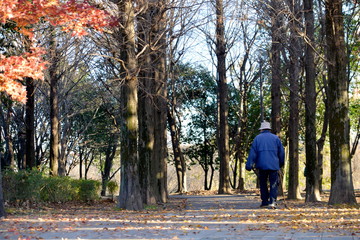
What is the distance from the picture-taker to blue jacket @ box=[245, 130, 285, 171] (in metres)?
13.7

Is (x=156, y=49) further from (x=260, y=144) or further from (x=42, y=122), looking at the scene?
(x=42, y=122)

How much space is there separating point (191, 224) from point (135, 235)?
6.07 feet

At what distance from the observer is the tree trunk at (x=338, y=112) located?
13.7 m

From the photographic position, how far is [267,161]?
1370 cm

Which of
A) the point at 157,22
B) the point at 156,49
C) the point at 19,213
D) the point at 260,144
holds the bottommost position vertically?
the point at 19,213

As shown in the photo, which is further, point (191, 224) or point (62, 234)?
point (191, 224)

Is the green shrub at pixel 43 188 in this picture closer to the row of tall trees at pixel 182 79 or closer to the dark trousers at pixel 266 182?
the row of tall trees at pixel 182 79

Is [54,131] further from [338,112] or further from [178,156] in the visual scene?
[338,112]

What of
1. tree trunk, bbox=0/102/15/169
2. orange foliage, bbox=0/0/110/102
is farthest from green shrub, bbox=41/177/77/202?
orange foliage, bbox=0/0/110/102

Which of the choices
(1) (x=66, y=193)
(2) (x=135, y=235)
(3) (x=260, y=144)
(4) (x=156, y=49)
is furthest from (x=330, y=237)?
(1) (x=66, y=193)

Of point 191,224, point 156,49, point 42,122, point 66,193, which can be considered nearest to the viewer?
point 191,224

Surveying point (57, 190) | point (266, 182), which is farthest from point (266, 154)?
point (57, 190)

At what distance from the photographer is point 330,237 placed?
7488mm

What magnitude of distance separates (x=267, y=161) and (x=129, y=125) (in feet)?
12.0
